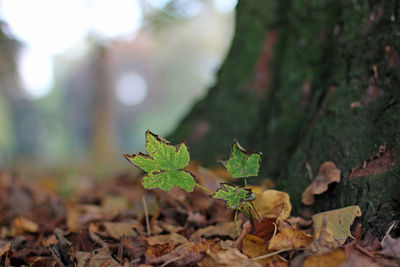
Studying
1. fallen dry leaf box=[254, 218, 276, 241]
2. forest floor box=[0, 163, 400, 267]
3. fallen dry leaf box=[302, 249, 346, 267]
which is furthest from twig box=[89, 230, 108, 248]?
fallen dry leaf box=[302, 249, 346, 267]

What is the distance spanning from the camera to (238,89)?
217 cm

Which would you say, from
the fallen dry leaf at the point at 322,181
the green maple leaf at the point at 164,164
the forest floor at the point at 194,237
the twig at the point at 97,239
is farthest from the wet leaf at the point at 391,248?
the twig at the point at 97,239

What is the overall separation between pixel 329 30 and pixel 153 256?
1.36 m

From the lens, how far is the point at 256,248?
92 cm

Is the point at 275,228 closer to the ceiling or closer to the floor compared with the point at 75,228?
closer to the floor

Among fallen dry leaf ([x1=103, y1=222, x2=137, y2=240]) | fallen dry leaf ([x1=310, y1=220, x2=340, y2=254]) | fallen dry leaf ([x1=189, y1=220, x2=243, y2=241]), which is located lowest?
fallen dry leaf ([x1=310, y1=220, x2=340, y2=254])

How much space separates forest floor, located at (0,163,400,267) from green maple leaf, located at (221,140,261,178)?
0.55 feet

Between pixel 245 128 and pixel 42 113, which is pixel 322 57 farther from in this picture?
pixel 42 113

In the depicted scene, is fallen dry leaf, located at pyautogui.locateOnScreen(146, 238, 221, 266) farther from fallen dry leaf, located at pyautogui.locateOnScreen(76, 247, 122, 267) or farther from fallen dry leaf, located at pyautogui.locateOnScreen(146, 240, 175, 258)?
fallen dry leaf, located at pyautogui.locateOnScreen(76, 247, 122, 267)

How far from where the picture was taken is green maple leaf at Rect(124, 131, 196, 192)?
2.90 feet

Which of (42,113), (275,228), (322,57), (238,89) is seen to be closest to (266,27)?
(238,89)

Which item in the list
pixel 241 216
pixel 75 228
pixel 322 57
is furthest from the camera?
pixel 322 57

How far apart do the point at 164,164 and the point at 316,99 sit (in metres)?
0.93

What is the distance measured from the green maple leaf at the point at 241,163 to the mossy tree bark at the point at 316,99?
426 mm
